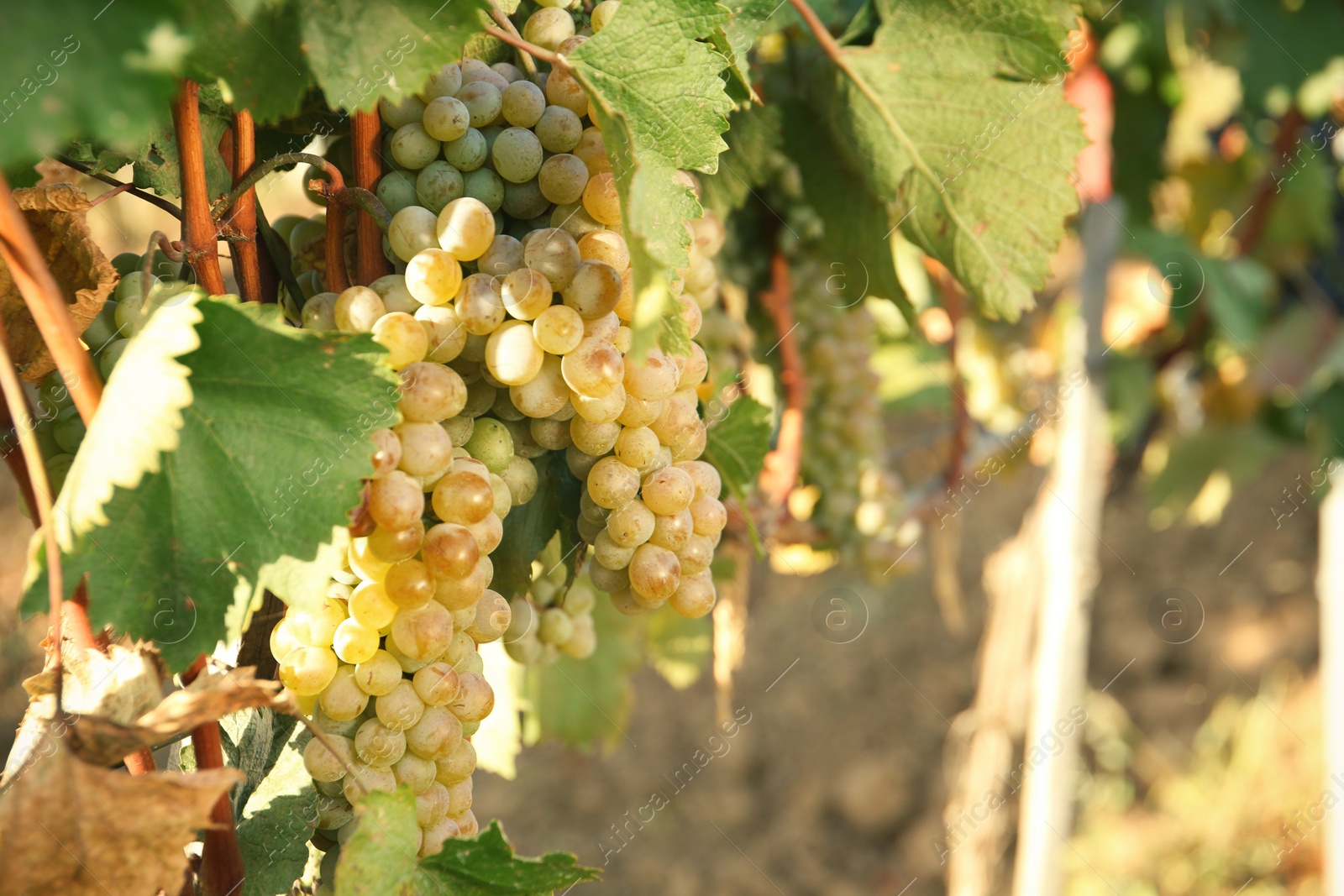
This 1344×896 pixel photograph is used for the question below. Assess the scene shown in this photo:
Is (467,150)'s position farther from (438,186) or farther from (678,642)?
(678,642)

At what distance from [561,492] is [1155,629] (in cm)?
295

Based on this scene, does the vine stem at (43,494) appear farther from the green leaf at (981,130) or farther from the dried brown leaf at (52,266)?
the green leaf at (981,130)

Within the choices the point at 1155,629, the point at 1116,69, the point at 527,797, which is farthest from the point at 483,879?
the point at 1155,629

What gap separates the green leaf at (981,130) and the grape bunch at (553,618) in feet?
0.92

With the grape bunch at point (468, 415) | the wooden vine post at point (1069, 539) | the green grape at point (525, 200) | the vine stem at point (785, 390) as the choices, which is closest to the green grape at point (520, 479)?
the grape bunch at point (468, 415)

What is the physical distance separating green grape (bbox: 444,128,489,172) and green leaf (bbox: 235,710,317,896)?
0.23m

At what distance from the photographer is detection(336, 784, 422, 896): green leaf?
0.34m

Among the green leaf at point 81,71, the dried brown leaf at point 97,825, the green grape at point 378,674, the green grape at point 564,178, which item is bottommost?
the green grape at point 378,674

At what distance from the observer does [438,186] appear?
391mm

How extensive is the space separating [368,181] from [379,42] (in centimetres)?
8

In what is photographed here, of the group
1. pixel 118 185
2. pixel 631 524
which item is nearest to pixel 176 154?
pixel 118 185

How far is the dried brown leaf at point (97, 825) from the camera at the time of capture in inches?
12.0

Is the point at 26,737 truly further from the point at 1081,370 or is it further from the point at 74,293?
the point at 1081,370

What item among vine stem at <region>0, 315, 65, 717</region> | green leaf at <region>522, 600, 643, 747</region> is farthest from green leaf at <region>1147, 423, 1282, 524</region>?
vine stem at <region>0, 315, 65, 717</region>
